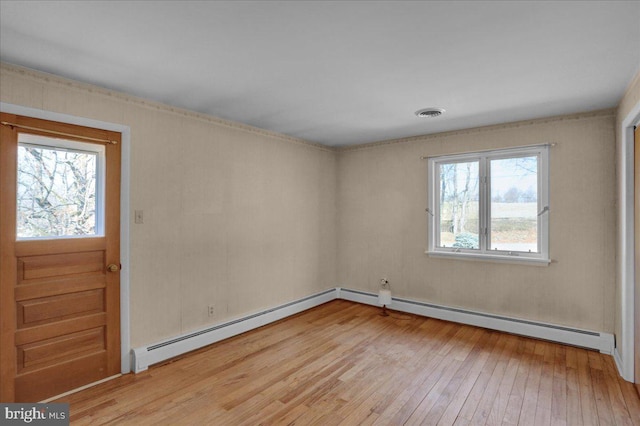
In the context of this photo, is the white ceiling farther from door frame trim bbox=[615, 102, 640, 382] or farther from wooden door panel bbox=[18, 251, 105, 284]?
wooden door panel bbox=[18, 251, 105, 284]

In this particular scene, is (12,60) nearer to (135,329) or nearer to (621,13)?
(135,329)

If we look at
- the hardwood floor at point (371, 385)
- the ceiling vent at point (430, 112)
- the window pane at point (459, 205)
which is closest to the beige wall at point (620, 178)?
the hardwood floor at point (371, 385)

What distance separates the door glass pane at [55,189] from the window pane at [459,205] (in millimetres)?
3909

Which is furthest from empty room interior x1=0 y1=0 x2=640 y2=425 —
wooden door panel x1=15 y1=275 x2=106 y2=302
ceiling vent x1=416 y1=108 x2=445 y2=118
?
ceiling vent x1=416 y1=108 x2=445 y2=118

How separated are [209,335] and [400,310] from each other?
8.55 ft

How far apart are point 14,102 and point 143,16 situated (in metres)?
1.38

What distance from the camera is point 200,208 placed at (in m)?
3.41

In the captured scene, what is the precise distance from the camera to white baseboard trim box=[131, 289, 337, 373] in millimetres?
2910

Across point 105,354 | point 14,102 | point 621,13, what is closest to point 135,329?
point 105,354

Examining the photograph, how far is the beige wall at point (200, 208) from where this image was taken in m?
2.86

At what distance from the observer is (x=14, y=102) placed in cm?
227

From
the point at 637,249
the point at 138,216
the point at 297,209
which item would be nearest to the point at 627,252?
the point at 637,249

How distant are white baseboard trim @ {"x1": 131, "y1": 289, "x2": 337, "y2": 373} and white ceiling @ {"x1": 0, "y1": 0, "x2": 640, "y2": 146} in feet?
7.56

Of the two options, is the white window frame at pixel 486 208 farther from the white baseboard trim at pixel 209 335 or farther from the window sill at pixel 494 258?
the white baseboard trim at pixel 209 335
